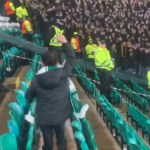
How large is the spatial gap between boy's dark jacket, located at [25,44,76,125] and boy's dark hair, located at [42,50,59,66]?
0.08 metres

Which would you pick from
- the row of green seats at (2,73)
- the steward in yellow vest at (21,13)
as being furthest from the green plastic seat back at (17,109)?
the steward in yellow vest at (21,13)

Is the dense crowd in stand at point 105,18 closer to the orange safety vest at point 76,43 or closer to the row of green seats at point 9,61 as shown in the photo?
the orange safety vest at point 76,43

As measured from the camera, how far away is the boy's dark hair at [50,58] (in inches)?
203

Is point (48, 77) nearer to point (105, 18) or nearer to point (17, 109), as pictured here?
point (17, 109)

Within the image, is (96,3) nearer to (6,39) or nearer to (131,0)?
(131,0)

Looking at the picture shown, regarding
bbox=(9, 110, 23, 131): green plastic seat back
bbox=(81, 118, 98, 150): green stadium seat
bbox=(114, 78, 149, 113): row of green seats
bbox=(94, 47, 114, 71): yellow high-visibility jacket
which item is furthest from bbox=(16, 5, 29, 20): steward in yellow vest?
bbox=(81, 118, 98, 150): green stadium seat

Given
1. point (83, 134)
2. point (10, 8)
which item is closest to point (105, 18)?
point (10, 8)

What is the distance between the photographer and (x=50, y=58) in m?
5.16

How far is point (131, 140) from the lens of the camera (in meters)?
5.64

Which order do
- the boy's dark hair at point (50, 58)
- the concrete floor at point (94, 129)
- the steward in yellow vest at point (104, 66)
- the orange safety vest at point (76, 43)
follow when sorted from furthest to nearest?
1. the orange safety vest at point (76, 43)
2. the steward in yellow vest at point (104, 66)
3. the concrete floor at point (94, 129)
4. the boy's dark hair at point (50, 58)

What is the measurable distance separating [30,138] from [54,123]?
419mm

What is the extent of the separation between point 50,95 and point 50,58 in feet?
1.28

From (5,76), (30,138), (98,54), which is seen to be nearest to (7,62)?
(5,76)

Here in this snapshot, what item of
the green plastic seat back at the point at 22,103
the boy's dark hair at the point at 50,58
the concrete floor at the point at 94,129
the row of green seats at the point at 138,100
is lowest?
the row of green seats at the point at 138,100
